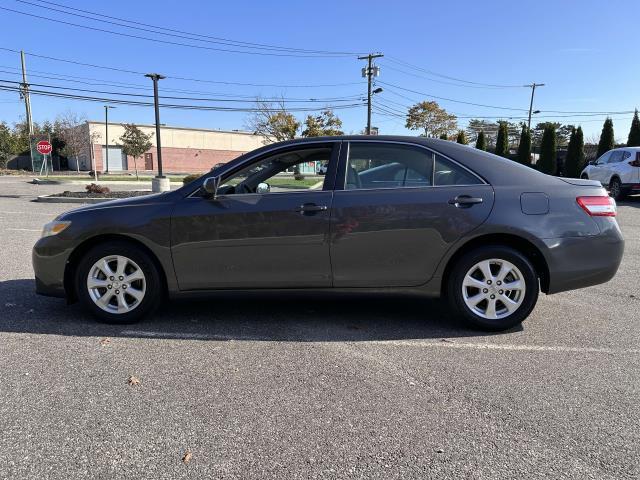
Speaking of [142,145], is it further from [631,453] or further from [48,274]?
[631,453]

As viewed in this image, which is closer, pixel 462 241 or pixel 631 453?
pixel 631 453

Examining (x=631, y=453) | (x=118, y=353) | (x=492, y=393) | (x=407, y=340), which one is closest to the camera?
(x=631, y=453)

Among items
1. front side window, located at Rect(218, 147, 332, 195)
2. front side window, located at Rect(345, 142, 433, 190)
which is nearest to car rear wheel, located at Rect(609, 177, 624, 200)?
front side window, located at Rect(345, 142, 433, 190)

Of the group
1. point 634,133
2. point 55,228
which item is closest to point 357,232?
point 55,228

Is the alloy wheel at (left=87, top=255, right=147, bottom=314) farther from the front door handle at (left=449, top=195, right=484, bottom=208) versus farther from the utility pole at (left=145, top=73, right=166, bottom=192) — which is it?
the utility pole at (left=145, top=73, right=166, bottom=192)

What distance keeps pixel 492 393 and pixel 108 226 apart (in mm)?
3293

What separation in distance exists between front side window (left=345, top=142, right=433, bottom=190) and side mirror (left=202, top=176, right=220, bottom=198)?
1.10 meters

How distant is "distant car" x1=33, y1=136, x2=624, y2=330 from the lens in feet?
13.4

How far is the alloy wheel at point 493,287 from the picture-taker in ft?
13.6

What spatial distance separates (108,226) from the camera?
4230mm

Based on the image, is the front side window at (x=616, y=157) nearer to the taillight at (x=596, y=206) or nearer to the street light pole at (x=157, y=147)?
the taillight at (x=596, y=206)

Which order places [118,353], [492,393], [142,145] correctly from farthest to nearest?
[142,145] → [118,353] → [492,393]

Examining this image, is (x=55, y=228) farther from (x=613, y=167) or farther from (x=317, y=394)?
(x=613, y=167)

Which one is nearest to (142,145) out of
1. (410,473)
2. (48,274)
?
(48,274)
